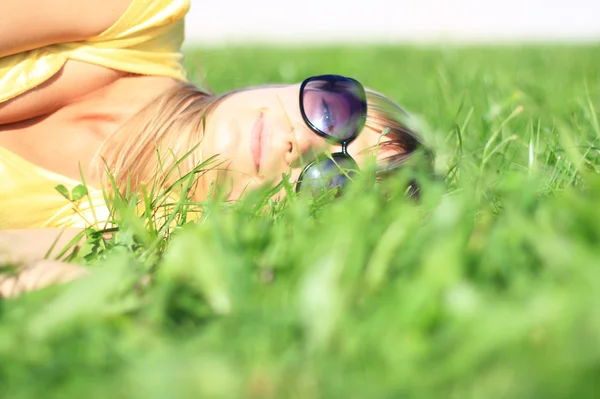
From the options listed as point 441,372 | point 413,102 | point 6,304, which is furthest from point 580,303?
point 413,102

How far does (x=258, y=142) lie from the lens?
211cm

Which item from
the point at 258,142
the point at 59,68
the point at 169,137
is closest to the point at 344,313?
the point at 258,142

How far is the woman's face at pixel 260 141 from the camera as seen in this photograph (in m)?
2.08

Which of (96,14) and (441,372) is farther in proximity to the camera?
(96,14)

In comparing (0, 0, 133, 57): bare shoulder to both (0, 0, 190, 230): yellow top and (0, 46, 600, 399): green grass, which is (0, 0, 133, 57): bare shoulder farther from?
(0, 46, 600, 399): green grass

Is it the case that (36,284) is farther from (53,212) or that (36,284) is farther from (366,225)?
(53,212)

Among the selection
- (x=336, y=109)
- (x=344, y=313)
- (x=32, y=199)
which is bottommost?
(x=32, y=199)

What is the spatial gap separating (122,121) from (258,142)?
0.48 meters

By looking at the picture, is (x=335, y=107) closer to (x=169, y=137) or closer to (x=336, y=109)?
(x=336, y=109)

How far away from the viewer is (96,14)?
2.17m

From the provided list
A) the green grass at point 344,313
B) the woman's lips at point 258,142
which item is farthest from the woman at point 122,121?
the green grass at point 344,313

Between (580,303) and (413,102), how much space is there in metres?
3.28

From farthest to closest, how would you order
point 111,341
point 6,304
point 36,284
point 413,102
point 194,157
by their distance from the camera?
point 413,102
point 194,157
point 36,284
point 6,304
point 111,341

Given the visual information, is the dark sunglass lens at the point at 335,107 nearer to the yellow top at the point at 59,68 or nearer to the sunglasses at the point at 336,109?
the sunglasses at the point at 336,109
